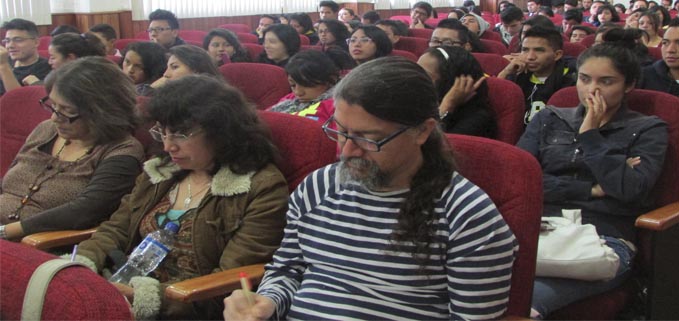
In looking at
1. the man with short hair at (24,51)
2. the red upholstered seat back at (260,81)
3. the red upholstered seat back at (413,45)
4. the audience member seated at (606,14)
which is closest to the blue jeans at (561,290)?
the red upholstered seat back at (260,81)

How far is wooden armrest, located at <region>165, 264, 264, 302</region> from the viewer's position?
159 centimetres

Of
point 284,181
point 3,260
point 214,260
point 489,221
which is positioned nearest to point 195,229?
point 214,260

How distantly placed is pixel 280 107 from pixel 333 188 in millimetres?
1621

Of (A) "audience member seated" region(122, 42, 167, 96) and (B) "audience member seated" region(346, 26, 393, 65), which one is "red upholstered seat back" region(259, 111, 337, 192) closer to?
(A) "audience member seated" region(122, 42, 167, 96)

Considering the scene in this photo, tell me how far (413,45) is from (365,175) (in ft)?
13.6

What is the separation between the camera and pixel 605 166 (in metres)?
2.13

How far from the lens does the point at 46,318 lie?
0.80m

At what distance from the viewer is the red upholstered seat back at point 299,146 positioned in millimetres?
1917

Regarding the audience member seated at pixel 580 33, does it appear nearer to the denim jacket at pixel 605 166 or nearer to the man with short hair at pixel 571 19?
the man with short hair at pixel 571 19

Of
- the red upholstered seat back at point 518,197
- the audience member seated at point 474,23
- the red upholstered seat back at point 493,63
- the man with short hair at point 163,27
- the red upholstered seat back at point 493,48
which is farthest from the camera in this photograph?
the audience member seated at point 474,23

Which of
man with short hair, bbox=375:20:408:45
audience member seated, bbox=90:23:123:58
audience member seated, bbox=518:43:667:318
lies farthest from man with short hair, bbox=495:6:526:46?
audience member seated, bbox=518:43:667:318

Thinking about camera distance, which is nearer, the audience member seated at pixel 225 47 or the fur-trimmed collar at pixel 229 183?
the fur-trimmed collar at pixel 229 183

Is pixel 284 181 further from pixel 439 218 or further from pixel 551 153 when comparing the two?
pixel 551 153

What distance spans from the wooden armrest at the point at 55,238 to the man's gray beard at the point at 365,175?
37.9 inches
